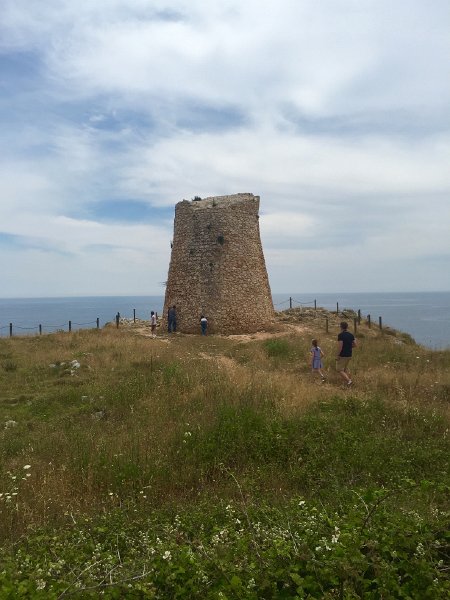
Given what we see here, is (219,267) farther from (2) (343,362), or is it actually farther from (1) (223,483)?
(1) (223,483)

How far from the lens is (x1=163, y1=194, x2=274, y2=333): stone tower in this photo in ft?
78.3

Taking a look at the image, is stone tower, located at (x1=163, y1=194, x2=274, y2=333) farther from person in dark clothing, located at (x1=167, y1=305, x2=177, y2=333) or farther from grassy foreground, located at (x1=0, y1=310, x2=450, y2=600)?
grassy foreground, located at (x1=0, y1=310, x2=450, y2=600)

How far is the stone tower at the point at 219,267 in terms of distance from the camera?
2388 centimetres

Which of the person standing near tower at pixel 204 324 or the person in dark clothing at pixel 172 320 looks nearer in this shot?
the person standing near tower at pixel 204 324

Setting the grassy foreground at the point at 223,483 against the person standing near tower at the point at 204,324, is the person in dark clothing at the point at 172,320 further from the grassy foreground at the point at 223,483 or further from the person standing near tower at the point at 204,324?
the grassy foreground at the point at 223,483

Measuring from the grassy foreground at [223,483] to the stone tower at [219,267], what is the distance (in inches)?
386

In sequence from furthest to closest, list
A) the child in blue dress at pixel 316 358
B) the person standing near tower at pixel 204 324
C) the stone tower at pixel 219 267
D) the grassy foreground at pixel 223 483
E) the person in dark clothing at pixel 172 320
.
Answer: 1. the person in dark clothing at pixel 172 320
2. the stone tower at pixel 219 267
3. the person standing near tower at pixel 204 324
4. the child in blue dress at pixel 316 358
5. the grassy foreground at pixel 223 483

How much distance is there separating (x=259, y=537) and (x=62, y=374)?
11.4 m

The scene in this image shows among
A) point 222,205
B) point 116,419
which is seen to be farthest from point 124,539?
point 222,205

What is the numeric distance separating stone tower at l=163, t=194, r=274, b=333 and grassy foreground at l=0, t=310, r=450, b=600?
9.81m

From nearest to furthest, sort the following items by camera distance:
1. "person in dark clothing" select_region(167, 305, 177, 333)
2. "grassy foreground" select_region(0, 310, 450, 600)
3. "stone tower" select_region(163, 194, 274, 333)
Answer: "grassy foreground" select_region(0, 310, 450, 600), "stone tower" select_region(163, 194, 274, 333), "person in dark clothing" select_region(167, 305, 177, 333)

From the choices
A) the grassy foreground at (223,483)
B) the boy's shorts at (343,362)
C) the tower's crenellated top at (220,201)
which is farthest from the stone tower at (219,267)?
the boy's shorts at (343,362)

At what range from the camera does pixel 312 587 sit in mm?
3262

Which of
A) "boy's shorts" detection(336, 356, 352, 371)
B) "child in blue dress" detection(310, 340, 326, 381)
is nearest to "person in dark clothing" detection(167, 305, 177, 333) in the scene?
"child in blue dress" detection(310, 340, 326, 381)
